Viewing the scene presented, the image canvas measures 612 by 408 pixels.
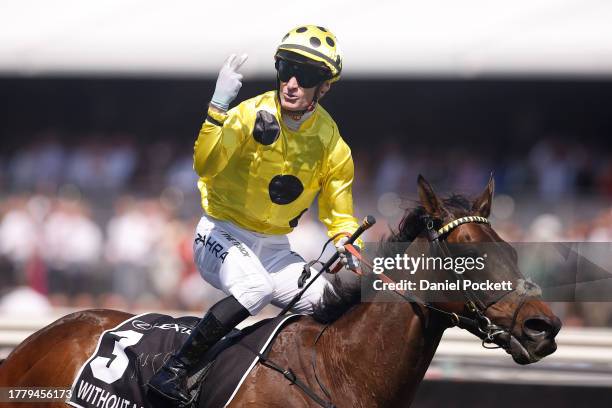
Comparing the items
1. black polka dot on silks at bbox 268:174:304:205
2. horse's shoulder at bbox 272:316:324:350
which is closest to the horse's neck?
horse's shoulder at bbox 272:316:324:350

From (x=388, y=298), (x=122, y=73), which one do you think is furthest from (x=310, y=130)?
(x=122, y=73)

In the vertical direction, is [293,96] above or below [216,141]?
above

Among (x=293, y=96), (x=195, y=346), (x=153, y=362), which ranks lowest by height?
(x=153, y=362)

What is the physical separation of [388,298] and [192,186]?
702 cm

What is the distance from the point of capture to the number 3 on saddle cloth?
4043 mm

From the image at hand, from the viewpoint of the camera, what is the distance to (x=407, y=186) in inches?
416

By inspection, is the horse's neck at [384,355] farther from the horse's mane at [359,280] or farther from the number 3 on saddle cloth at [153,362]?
the number 3 on saddle cloth at [153,362]

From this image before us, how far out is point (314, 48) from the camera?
420 cm

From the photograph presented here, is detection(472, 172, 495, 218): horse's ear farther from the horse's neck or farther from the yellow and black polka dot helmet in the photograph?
the yellow and black polka dot helmet

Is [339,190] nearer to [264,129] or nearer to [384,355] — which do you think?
[264,129]

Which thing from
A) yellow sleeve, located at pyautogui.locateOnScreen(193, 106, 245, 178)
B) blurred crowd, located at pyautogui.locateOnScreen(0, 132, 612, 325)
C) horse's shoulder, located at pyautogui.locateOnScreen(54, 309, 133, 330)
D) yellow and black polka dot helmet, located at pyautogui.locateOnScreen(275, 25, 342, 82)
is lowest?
blurred crowd, located at pyautogui.locateOnScreen(0, 132, 612, 325)

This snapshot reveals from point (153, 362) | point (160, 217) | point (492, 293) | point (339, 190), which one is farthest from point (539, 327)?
point (160, 217)

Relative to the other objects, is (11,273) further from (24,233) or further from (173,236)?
(173,236)

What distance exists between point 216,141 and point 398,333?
107cm
